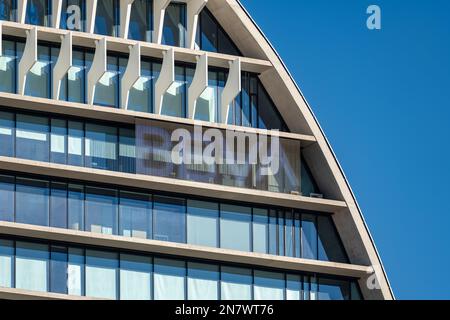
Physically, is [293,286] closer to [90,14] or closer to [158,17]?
[158,17]

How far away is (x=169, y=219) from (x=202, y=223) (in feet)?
4.70

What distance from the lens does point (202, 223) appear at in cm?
8312

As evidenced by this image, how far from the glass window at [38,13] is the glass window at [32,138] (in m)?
3.98

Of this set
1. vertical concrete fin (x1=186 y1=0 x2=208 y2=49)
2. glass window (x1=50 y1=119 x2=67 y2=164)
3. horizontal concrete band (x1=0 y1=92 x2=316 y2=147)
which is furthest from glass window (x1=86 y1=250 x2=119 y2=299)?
vertical concrete fin (x1=186 y1=0 x2=208 y2=49)

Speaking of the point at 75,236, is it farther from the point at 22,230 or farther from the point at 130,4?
the point at 130,4

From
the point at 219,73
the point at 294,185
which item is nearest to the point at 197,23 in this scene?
the point at 219,73

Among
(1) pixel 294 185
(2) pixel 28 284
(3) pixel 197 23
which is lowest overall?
(2) pixel 28 284

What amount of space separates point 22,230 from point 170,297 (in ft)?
21.9

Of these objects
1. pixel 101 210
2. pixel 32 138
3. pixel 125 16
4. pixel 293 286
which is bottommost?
pixel 293 286

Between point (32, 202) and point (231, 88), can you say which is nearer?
point (32, 202)

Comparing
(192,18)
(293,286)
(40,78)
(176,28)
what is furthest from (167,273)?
(192,18)

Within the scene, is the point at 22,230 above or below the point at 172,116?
below

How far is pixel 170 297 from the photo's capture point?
8144 centimetres

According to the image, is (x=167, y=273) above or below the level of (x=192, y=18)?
below
